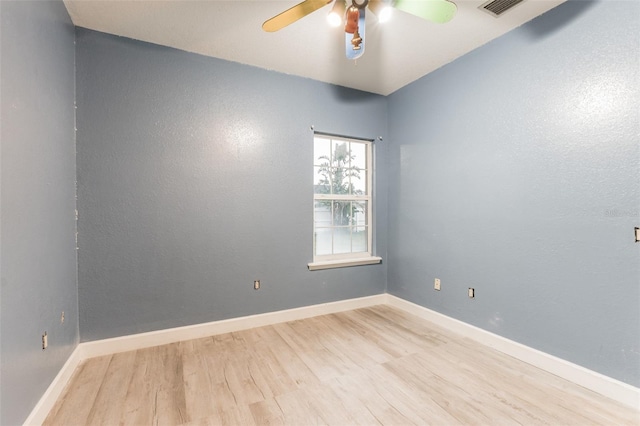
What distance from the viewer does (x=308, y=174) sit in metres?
3.03

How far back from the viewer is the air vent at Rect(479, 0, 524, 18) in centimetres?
188

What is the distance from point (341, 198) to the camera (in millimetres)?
3344

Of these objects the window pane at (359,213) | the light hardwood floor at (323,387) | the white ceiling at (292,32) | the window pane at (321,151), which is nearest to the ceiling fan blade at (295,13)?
the white ceiling at (292,32)

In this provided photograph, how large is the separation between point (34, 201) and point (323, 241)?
2413mm

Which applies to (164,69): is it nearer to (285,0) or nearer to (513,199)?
(285,0)

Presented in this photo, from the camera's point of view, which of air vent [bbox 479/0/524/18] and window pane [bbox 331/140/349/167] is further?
window pane [bbox 331/140/349/167]

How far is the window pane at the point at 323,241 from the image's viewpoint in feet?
10.5

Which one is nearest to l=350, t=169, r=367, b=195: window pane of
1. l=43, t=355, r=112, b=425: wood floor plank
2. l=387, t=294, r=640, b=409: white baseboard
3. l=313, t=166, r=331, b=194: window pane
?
l=313, t=166, r=331, b=194: window pane

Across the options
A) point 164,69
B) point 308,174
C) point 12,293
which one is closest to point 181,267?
point 12,293

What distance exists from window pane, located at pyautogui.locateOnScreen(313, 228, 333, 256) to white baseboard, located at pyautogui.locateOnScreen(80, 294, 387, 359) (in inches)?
23.4

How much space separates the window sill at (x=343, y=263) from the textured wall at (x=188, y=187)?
0.08 meters

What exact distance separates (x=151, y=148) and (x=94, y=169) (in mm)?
444

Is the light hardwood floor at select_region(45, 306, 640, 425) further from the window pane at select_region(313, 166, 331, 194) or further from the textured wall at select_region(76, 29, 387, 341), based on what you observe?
the window pane at select_region(313, 166, 331, 194)

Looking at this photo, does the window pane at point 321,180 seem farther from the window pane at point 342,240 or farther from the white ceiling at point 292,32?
the white ceiling at point 292,32
